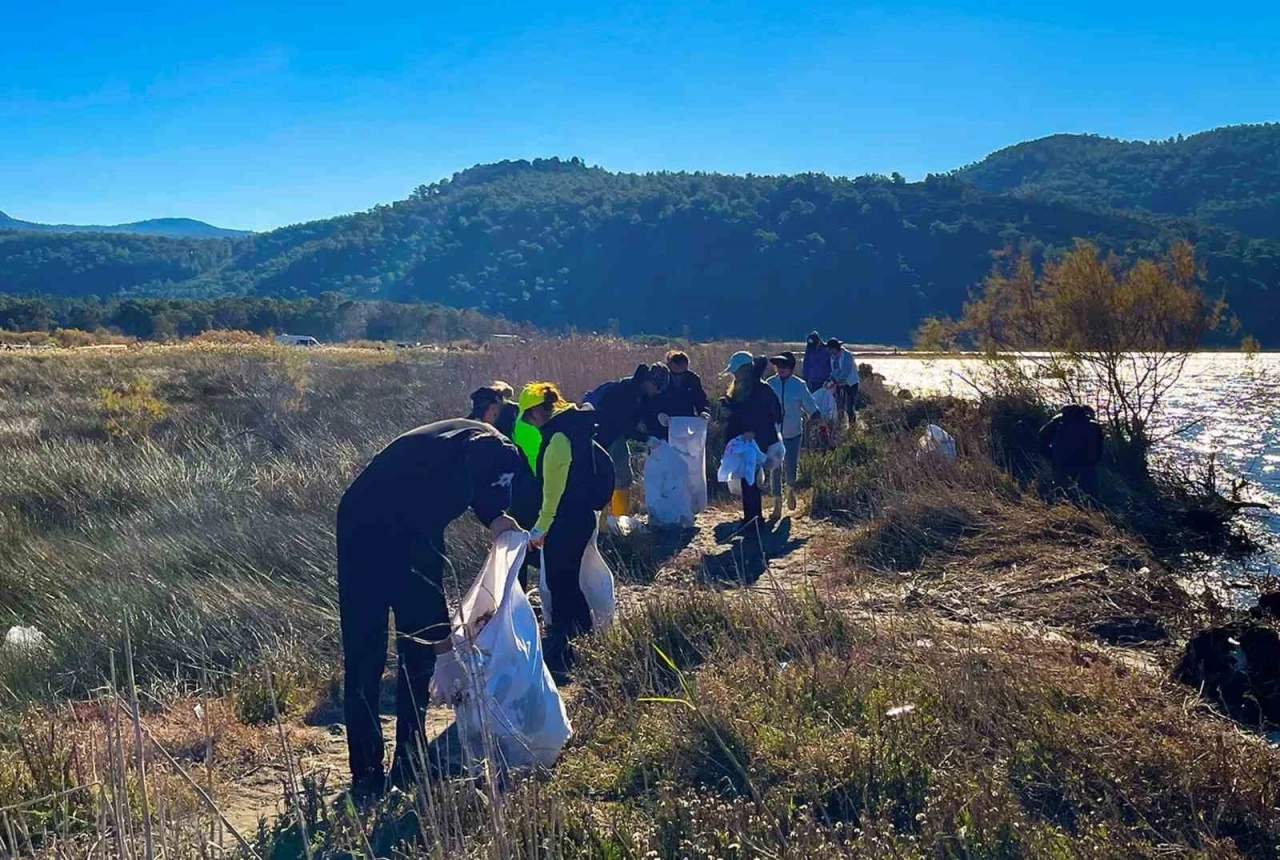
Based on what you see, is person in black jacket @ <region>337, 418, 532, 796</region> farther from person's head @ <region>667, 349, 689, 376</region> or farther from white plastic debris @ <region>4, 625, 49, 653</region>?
person's head @ <region>667, 349, 689, 376</region>

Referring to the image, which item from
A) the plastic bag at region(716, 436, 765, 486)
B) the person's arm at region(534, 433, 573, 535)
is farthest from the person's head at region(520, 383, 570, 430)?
the plastic bag at region(716, 436, 765, 486)

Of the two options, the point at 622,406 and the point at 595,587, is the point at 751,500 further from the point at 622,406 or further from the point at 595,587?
the point at 595,587

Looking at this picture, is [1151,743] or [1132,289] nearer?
[1151,743]

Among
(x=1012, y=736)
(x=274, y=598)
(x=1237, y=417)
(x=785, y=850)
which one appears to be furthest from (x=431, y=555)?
(x=1237, y=417)

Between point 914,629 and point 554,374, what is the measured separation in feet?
33.9

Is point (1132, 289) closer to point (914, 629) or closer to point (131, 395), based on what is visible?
point (914, 629)

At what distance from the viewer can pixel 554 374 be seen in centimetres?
1534

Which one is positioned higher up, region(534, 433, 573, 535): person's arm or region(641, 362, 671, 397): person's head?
region(641, 362, 671, 397): person's head

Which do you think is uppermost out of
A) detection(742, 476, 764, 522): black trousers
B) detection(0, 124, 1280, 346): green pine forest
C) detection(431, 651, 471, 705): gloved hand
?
detection(0, 124, 1280, 346): green pine forest

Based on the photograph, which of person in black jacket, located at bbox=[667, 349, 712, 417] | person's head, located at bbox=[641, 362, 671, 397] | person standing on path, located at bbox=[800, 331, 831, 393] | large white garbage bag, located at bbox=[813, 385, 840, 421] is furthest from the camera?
person standing on path, located at bbox=[800, 331, 831, 393]

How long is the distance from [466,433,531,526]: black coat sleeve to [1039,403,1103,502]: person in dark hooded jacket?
692 centimetres

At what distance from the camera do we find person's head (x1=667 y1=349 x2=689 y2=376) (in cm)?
907

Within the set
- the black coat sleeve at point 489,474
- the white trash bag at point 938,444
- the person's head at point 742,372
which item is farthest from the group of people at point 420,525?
Answer: the white trash bag at point 938,444

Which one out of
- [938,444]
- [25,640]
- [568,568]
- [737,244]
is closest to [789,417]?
[938,444]
